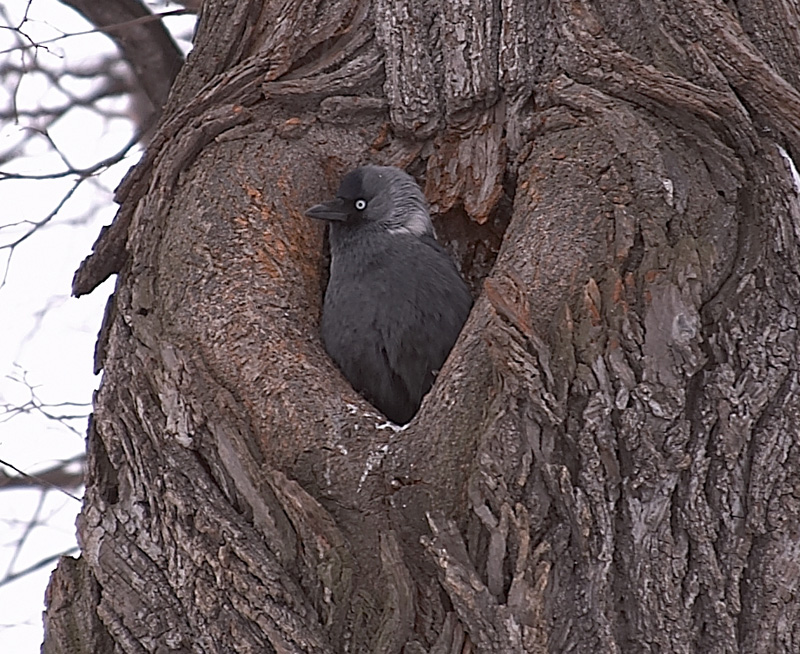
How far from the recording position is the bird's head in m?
3.81

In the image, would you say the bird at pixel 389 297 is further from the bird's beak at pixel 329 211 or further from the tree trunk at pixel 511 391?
the tree trunk at pixel 511 391

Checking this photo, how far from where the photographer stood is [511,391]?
109 inches

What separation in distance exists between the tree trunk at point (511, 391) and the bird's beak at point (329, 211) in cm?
7

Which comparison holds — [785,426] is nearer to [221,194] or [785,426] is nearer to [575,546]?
[575,546]

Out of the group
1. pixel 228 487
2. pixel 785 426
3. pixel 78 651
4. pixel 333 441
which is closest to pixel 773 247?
pixel 785 426

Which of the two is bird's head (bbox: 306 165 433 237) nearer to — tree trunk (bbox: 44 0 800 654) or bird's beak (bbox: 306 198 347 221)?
bird's beak (bbox: 306 198 347 221)

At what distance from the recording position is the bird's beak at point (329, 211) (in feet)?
12.3

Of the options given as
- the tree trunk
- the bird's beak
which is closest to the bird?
the bird's beak

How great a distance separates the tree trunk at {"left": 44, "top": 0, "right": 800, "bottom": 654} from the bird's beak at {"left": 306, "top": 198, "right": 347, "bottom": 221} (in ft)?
0.23

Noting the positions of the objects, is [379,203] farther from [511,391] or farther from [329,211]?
[511,391]

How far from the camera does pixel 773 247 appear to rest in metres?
2.97

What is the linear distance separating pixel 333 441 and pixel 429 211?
4.16 feet

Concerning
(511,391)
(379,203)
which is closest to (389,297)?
(379,203)

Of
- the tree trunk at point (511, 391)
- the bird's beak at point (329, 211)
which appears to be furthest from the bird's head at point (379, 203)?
the tree trunk at point (511, 391)
